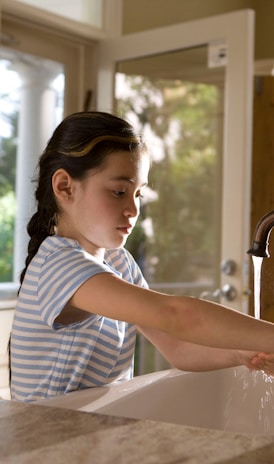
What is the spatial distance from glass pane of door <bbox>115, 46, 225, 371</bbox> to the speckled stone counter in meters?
3.82

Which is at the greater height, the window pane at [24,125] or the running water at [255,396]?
the window pane at [24,125]

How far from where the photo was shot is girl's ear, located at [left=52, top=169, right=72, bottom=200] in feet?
4.04

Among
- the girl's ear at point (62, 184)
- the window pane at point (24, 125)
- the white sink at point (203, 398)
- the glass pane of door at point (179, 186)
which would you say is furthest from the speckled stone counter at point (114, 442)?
the glass pane of door at point (179, 186)

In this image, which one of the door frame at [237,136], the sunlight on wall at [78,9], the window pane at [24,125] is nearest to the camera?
the door frame at [237,136]

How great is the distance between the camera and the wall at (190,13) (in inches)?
143

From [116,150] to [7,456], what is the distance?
0.67 metres

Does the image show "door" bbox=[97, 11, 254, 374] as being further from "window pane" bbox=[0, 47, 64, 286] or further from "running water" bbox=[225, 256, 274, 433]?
"running water" bbox=[225, 256, 274, 433]

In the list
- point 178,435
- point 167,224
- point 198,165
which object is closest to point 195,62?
point 178,435

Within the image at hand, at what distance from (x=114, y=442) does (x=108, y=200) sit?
57 centimetres

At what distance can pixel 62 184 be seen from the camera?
1236 millimetres

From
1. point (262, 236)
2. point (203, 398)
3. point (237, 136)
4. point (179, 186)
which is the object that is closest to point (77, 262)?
point (262, 236)

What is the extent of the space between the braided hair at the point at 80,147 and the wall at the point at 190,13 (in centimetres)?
245

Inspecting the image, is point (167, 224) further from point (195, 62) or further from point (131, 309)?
point (131, 309)

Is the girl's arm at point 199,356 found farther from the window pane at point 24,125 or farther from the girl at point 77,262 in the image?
the window pane at point 24,125
